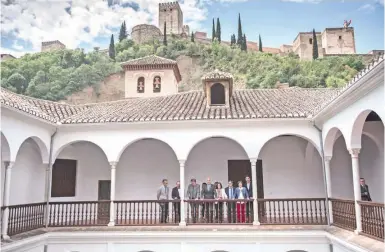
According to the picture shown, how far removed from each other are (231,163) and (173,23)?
56.7 metres

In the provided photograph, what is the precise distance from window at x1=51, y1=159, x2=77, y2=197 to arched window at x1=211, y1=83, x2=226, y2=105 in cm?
594

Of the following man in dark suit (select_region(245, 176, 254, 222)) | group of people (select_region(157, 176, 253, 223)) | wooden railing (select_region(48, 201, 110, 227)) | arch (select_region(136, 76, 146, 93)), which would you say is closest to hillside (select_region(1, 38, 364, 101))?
arch (select_region(136, 76, 146, 93))

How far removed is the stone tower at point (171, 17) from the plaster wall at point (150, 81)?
40.2 metres

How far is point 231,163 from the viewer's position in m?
13.7

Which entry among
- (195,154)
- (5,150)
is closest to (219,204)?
(195,154)

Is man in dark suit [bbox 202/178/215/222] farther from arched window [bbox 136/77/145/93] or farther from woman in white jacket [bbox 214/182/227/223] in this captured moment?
arched window [bbox 136/77/145/93]

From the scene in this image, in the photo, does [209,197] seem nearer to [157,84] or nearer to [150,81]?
[157,84]

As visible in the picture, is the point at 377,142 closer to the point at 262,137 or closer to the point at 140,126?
the point at 262,137

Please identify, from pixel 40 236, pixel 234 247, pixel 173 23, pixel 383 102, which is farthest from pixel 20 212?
pixel 173 23

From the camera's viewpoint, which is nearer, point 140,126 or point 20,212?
point 20,212

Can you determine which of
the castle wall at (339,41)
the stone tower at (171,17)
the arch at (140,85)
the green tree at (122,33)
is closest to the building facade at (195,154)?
the arch at (140,85)

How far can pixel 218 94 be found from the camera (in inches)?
533

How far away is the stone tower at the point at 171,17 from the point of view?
216ft

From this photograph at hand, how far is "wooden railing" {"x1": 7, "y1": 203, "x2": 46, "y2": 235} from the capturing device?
984 cm
